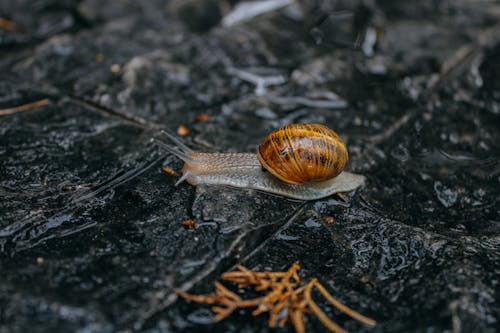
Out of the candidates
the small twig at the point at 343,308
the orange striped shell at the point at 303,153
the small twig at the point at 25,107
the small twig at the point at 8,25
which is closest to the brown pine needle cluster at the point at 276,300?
the small twig at the point at 343,308

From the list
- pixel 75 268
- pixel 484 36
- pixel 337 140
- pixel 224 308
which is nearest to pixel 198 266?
pixel 224 308

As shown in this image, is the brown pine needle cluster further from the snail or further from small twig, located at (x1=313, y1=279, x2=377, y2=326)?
the snail

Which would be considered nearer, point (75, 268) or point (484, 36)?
point (75, 268)

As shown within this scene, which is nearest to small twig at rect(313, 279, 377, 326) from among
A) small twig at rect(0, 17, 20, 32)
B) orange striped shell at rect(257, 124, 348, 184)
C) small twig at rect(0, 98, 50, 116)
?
orange striped shell at rect(257, 124, 348, 184)

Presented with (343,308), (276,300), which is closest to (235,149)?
(276,300)

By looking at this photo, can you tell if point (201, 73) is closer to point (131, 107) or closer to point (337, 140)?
point (131, 107)

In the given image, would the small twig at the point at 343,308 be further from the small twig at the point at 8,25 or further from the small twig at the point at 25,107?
the small twig at the point at 8,25
